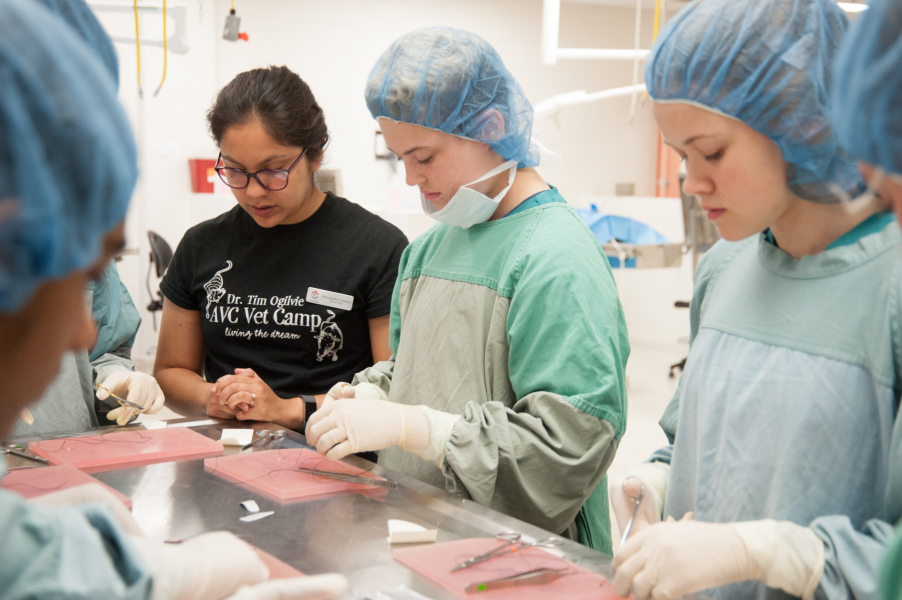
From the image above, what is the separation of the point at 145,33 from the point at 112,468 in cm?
460

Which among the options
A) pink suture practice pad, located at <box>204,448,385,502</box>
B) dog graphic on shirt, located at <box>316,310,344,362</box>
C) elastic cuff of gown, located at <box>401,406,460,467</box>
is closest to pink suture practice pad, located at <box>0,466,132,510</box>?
pink suture practice pad, located at <box>204,448,385,502</box>

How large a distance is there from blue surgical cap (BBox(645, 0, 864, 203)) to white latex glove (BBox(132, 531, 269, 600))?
766 millimetres

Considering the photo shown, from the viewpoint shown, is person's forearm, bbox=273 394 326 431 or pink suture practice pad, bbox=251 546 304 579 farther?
person's forearm, bbox=273 394 326 431

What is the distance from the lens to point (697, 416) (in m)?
1.12

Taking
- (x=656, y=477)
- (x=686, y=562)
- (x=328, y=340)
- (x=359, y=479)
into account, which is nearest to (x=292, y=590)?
(x=686, y=562)

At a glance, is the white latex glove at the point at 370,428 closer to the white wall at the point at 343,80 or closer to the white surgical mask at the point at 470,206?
the white surgical mask at the point at 470,206

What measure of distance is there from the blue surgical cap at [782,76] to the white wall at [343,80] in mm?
4254

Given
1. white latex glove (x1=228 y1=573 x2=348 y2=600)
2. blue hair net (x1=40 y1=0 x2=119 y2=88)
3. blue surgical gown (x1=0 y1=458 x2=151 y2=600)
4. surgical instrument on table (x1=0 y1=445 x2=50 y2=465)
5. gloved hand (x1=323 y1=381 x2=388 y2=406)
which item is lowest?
surgical instrument on table (x1=0 y1=445 x2=50 y2=465)

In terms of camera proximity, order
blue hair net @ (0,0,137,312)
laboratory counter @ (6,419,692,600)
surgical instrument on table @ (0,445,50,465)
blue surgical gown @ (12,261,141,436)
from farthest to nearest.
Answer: blue surgical gown @ (12,261,141,436) < surgical instrument on table @ (0,445,50,465) < laboratory counter @ (6,419,692,600) < blue hair net @ (0,0,137,312)

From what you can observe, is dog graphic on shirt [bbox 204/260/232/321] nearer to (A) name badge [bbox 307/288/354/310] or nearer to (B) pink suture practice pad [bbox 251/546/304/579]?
(A) name badge [bbox 307/288/354/310]

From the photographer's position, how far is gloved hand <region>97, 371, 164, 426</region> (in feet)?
5.44

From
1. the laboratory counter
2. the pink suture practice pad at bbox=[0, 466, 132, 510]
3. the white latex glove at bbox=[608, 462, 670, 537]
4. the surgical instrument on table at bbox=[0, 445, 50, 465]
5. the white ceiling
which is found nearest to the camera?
the laboratory counter

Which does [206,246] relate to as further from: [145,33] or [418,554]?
[145,33]

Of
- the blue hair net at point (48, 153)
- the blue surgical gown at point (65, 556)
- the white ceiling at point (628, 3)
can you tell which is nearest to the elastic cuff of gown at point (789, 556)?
the blue surgical gown at point (65, 556)
